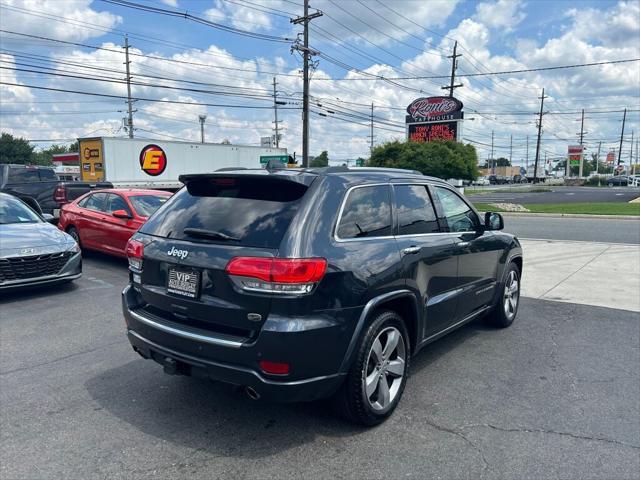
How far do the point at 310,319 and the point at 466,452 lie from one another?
134 centimetres

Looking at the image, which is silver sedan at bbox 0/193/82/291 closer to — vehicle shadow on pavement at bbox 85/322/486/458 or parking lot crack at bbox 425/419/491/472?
vehicle shadow on pavement at bbox 85/322/486/458

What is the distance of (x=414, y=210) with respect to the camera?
13.5 feet

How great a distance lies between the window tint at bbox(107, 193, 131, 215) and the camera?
9.26 metres

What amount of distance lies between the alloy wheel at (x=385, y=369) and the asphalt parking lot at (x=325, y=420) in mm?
192

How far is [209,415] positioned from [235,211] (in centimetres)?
150

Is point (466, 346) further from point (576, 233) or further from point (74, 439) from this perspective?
point (576, 233)

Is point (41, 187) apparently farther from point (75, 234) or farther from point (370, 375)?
point (370, 375)

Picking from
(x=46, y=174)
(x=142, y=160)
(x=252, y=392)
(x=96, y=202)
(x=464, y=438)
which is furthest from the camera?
(x=142, y=160)

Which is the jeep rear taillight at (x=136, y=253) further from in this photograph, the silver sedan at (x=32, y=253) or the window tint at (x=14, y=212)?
the window tint at (x=14, y=212)

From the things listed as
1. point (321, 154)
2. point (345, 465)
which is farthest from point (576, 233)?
point (321, 154)

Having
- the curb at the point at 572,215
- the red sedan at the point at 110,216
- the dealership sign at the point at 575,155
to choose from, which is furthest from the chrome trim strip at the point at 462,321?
the dealership sign at the point at 575,155

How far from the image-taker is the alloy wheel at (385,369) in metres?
3.45

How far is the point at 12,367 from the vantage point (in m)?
4.50

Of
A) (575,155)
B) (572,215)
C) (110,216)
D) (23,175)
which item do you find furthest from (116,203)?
(575,155)
